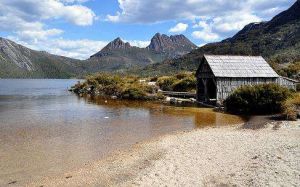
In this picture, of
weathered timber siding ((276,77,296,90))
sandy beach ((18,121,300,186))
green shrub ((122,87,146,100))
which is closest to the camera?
sandy beach ((18,121,300,186))

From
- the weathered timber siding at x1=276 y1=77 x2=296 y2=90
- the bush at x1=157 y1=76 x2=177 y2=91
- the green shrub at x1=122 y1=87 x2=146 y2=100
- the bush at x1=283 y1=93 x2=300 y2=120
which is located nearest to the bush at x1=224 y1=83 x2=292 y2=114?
the bush at x1=283 y1=93 x2=300 y2=120

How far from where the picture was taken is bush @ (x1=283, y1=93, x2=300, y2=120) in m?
29.9

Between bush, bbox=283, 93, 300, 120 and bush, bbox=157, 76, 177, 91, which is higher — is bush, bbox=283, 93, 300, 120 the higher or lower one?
the lower one

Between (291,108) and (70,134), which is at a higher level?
(291,108)

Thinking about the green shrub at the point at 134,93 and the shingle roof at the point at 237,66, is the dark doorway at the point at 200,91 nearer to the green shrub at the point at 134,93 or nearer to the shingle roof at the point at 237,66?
the shingle roof at the point at 237,66

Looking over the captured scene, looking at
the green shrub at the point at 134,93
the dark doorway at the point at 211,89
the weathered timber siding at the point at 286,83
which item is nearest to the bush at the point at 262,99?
the weathered timber siding at the point at 286,83

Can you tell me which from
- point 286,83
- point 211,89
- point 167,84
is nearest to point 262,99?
point 286,83

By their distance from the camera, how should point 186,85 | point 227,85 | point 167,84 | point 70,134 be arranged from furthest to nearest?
point 167,84
point 186,85
point 227,85
point 70,134

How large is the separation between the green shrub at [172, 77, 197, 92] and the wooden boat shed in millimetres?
16921

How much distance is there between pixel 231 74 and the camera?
143 feet

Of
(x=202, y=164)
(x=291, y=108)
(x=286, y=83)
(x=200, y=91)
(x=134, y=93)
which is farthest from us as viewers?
(x=134, y=93)

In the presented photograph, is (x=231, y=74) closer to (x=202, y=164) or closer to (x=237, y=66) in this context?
(x=237, y=66)

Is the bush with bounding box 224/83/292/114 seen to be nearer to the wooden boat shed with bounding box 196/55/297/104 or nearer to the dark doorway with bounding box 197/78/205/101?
the wooden boat shed with bounding box 196/55/297/104

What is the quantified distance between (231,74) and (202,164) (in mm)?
28097
